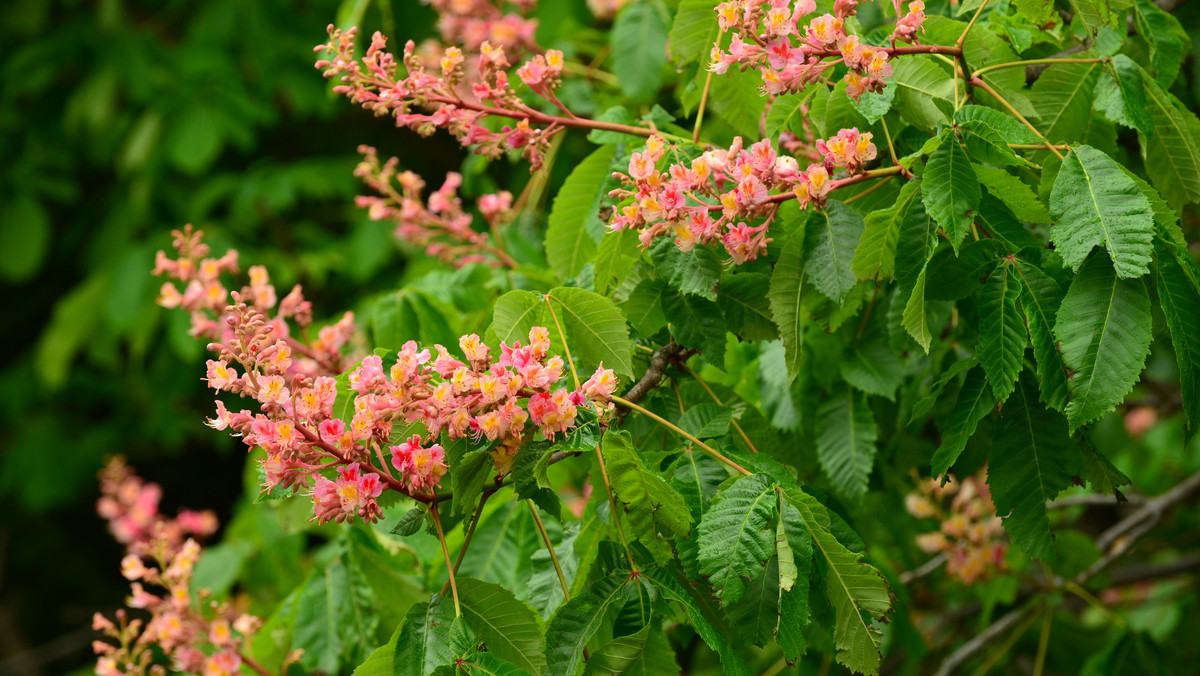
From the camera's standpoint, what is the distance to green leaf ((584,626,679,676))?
1129mm

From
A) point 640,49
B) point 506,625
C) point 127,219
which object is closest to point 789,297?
point 506,625

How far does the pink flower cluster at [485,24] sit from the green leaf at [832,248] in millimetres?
1546

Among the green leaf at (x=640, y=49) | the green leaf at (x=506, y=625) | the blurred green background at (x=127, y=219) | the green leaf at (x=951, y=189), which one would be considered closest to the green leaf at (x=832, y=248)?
the green leaf at (x=951, y=189)

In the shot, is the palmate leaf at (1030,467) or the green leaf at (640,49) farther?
Answer: the green leaf at (640,49)

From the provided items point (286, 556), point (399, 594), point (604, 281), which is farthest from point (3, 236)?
point (604, 281)

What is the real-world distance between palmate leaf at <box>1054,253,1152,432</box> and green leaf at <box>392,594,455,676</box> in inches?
30.8

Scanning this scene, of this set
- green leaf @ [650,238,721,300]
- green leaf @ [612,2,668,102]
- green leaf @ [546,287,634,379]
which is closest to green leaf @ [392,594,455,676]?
green leaf @ [546,287,634,379]

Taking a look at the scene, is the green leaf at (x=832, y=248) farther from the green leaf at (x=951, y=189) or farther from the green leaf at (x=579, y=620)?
the green leaf at (x=579, y=620)

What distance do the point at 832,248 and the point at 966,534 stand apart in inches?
64.4

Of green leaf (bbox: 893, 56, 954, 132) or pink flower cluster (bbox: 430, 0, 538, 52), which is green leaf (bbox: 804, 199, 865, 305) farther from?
pink flower cluster (bbox: 430, 0, 538, 52)

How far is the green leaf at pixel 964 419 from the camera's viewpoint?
3.95 ft

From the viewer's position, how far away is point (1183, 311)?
1.09 metres

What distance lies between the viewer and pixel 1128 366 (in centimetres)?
107

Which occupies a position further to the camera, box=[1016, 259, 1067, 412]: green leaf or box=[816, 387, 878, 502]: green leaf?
box=[816, 387, 878, 502]: green leaf
